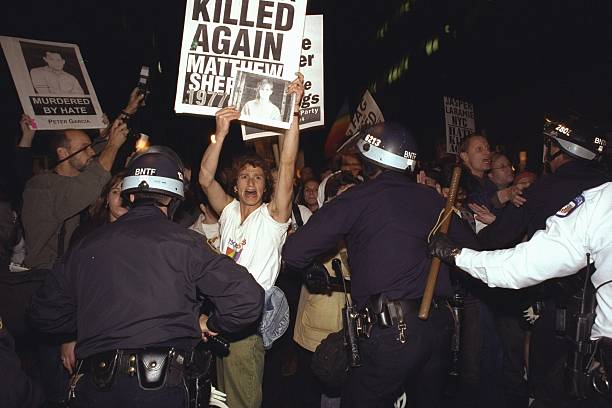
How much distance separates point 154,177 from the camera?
305 cm

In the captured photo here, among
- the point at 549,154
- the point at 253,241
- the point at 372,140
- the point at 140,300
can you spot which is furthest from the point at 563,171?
the point at 140,300

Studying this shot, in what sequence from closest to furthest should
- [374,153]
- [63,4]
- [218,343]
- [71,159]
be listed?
[218,343]
[374,153]
[71,159]
[63,4]

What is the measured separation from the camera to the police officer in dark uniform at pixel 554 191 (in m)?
3.76

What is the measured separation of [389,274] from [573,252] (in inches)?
47.2

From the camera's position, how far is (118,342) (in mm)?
2705

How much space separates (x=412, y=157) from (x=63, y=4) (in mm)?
10391

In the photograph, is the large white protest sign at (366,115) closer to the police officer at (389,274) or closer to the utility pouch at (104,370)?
the police officer at (389,274)

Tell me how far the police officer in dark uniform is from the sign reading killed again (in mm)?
2188

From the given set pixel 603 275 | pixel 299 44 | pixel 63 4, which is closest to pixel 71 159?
pixel 299 44

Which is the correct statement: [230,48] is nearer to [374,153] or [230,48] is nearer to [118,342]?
[374,153]

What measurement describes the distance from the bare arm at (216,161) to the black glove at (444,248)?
184 centimetres

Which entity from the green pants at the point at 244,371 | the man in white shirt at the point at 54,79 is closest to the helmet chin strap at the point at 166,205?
the green pants at the point at 244,371

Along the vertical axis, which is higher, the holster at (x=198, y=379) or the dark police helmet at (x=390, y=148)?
the dark police helmet at (x=390, y=148)

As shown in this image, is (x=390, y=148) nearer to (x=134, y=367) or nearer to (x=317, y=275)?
(x=317, y=275)
